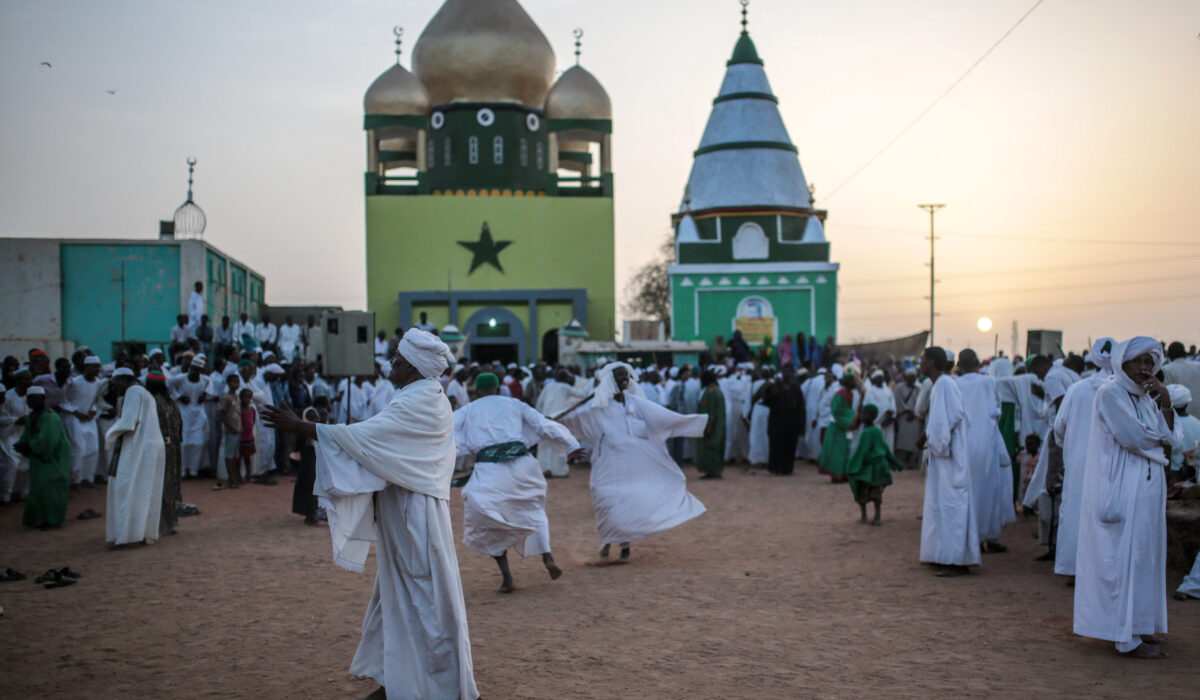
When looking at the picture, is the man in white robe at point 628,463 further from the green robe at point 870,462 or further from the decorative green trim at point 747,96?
the decorative green trim at point 747,96

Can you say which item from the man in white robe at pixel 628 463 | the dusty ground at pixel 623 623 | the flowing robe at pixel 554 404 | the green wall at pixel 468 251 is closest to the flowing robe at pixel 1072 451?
the dusty ground at pixel 623 623

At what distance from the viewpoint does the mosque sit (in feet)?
108

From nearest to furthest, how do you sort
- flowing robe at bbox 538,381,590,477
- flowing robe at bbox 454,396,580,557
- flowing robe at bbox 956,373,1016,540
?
flowing robe at bbox 454,396,580,557 → flowing robe at bbox 956,373,1016,540 → flowing robe at bbox 538,381,590,477

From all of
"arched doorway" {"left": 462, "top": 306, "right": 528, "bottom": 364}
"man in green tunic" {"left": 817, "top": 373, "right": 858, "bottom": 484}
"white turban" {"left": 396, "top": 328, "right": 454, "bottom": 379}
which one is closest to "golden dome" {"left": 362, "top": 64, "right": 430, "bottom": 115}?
"arched doorway" {"left": 462, "top": 306, "right": 528, "bottom": 364}

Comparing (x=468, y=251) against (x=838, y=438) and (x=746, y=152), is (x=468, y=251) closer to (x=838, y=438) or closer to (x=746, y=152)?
(x=746, y=152)

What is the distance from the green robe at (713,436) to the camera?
1529 centimetres

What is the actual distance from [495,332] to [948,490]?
1005 inches

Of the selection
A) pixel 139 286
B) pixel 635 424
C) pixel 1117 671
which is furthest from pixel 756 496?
pixel 139 286

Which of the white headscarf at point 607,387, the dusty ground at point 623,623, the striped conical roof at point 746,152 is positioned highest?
the striped conical roof at point 746,152

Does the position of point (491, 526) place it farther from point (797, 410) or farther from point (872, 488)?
point (797, 410)

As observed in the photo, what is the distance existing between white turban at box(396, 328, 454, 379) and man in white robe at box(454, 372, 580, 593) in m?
2.30

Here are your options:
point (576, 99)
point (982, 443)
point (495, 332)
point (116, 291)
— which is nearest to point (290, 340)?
point (116, 291)

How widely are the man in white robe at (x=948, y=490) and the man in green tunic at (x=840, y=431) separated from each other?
19.4 feet

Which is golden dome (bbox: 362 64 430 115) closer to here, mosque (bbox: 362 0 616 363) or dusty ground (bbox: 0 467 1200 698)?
mosque (bbox: 362 0 616 363)
